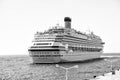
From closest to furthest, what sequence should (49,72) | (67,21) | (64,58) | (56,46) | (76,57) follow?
(49,72)
(56,46)
(64,58)
(76,57)
(67,21)

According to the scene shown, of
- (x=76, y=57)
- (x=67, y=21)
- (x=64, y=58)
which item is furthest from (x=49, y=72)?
(x=67, y=21)

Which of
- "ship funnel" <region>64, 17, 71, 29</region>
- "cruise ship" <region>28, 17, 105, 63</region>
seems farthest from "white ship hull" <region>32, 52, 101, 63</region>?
"ship funnel" <region>64, 17, 71, 29</region>

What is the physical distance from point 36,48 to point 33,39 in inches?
344

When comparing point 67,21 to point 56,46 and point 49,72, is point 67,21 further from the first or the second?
point 49,72

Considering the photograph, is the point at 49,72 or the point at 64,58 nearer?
the point at 49,72

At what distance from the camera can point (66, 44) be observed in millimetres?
80938

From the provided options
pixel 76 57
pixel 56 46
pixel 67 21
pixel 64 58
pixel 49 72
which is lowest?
pixel 49 72

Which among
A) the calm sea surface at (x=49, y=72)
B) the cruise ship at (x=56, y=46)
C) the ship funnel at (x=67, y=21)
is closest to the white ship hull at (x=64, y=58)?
the cruise ship at (x=56, y=46)

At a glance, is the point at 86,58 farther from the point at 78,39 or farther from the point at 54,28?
the point at 54,28

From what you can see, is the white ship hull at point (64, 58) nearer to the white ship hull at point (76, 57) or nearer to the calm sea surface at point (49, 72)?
the white ship hull at point (76, 57)

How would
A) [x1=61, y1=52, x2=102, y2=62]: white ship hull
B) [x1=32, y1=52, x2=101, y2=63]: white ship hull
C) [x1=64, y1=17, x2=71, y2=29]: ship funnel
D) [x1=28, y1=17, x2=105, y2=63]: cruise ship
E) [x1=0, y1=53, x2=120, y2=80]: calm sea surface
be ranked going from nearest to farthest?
[x1=0, y1=53, x2=120, y2=80]: calm sea surface
[x1=28, y1=17, x2=105, y2=63]: cruise ship
[x1=32, y1=52, x2=101, y2=63]: white ship hull
[x1=61, y1=52, x2=102, y2=62]: white ship hull
[x1=64, y1=17, x2=71, y2=29]: ship funnel

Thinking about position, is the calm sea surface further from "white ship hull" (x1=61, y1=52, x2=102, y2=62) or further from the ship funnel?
the ship funnel

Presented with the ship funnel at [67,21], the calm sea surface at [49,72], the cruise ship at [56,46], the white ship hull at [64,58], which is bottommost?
the calm sea surface at [49,72]

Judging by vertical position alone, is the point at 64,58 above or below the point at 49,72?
above
